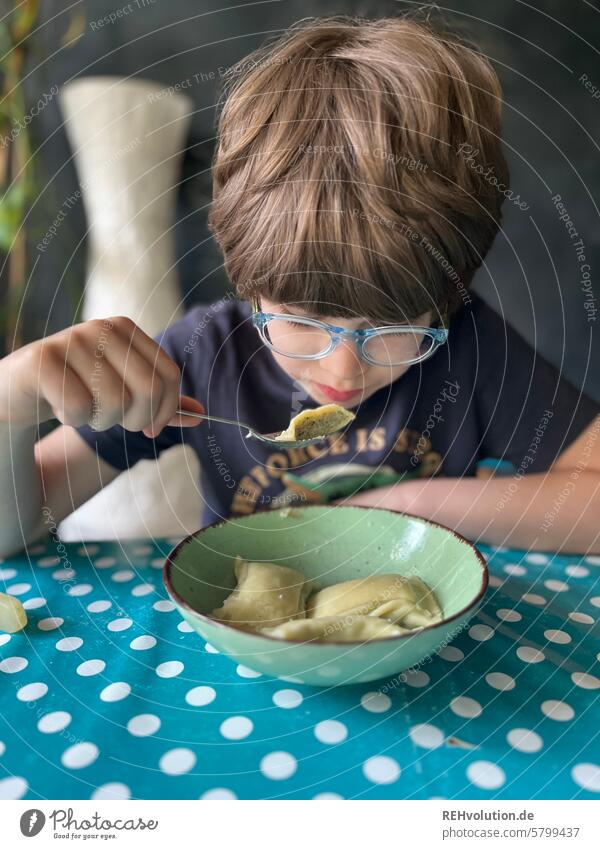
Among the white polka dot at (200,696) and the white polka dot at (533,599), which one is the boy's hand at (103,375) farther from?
the white polka dot at (533,599)

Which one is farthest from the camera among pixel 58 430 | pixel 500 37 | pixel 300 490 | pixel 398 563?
pixel 500 37

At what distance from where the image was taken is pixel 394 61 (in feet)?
1.77

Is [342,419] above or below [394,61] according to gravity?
below

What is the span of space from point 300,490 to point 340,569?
30 cm

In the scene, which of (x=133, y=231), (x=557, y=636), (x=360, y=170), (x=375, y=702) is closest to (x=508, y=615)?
(x=557, y=636)

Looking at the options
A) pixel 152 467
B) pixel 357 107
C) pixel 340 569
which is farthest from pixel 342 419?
pixel 152 467

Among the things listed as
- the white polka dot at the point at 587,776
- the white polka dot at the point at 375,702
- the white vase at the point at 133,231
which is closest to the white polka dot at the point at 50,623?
the white polka dot at the point at 375,702

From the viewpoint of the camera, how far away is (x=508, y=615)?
46 centimetres

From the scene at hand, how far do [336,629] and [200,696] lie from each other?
0.28ft
